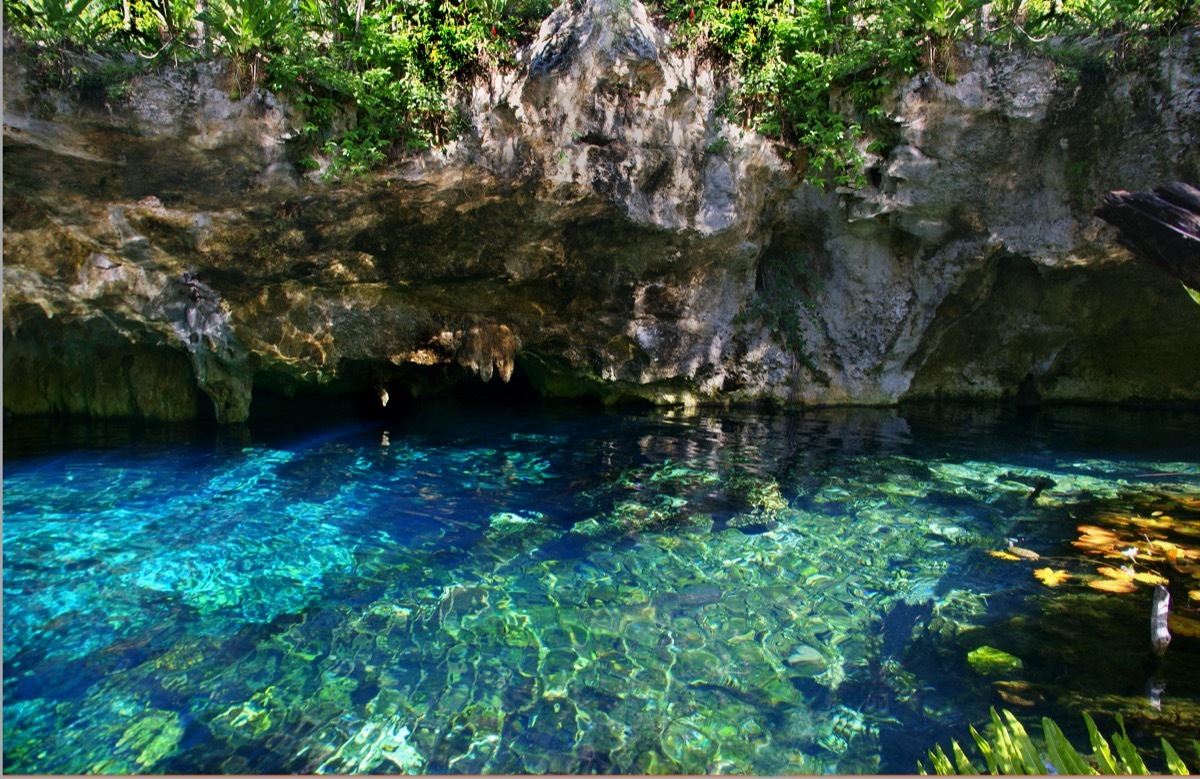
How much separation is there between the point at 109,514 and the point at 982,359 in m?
15.1

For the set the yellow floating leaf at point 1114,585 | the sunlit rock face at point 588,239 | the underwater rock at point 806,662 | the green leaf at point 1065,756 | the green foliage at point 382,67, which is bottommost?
the underwater rock at point 806,662

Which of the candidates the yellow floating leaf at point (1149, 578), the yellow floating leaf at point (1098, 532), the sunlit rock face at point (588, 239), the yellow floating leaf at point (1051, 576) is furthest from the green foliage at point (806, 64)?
the yellow floating leaf at point (1149, 578)

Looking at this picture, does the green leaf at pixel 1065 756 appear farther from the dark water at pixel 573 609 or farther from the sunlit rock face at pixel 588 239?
the sunlit rock face at pixel 588 239

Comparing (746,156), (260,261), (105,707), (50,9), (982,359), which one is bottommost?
(105,707)

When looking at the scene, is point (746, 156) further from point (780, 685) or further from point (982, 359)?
point (780, 685)

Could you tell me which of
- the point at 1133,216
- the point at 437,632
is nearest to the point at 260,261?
the point at 437,632

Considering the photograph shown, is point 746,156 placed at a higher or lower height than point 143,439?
higher

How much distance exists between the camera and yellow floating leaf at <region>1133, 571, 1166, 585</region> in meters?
5.49

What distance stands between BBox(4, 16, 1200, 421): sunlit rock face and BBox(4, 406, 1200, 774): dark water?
8.52 feet

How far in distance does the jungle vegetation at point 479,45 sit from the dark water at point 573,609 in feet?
15.7

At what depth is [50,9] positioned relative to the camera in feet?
25.8

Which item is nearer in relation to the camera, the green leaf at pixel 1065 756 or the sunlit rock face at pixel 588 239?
the green leaf at pixel 1065 756

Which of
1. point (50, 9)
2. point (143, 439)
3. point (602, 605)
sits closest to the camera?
point (602, 605)

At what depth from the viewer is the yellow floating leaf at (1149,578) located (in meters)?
5.49
